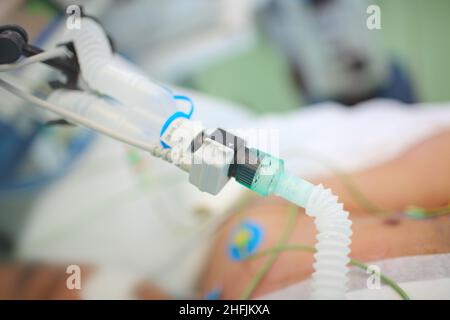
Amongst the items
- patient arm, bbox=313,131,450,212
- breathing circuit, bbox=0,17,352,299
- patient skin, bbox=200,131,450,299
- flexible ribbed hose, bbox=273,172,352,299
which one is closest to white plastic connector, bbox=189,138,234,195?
breathing circuit, bbox=0,17,352,299

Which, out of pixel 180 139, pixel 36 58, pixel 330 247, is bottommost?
pixel 330 247

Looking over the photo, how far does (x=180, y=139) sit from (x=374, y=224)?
1.52ft

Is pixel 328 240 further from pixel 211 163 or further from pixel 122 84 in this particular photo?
pixel 122 84

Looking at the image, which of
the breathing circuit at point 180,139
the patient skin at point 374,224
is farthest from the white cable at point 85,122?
the patient skin at point 374,224

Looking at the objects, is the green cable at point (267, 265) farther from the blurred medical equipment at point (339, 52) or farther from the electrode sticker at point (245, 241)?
the blurred medical equipment at point (339, 52)

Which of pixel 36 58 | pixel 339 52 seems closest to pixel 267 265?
pixel 36 58

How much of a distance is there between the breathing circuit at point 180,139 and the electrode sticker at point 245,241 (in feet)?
1.03

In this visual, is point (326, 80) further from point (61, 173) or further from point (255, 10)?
point (61, 173)

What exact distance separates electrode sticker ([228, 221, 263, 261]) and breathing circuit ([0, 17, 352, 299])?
0.31 m

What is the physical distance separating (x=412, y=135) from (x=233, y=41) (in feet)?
3.39

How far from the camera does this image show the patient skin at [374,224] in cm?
60

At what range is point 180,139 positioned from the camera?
0.46 meters

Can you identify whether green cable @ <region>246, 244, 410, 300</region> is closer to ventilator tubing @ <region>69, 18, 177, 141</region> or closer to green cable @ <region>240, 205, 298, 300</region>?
green cable @ <region>240, 205, 298, 300</region>

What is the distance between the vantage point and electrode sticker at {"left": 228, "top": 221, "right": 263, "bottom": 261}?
2.51 feet
